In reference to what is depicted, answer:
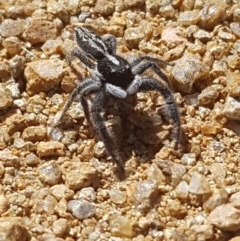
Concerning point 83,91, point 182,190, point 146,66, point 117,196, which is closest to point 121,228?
point 117,196

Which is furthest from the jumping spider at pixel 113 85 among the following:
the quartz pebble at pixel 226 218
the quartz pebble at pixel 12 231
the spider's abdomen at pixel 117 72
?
the quartz pebble at pixel 12 231

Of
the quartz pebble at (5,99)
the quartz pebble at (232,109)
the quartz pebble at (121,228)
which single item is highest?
the quartz pebble at (5,99)

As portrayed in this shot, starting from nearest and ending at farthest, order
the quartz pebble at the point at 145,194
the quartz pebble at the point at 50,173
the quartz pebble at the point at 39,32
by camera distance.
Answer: the quartz pebble at the point at 145,194 < the quartz pebble at the point at 50,173 < the quartz pebble at the point at 39,32

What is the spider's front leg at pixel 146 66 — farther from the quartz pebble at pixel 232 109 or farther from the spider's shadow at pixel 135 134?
the quartz pebble at pixel 232 109

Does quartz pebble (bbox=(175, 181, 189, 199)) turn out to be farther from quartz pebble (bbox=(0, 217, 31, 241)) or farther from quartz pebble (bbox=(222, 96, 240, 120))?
quartz pebble (bbox=(0, 217, 31, 241))

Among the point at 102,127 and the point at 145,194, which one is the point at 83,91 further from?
the point at 145,194

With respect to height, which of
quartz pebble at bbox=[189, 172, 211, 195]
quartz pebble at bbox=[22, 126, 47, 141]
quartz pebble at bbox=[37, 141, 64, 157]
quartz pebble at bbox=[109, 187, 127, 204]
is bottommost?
quartz pebble at bbox=[109, 187, 127, 204]

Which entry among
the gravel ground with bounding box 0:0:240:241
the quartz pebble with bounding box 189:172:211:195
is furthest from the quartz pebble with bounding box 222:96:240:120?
the quartz pebble with bounding box 189:172:211:195
